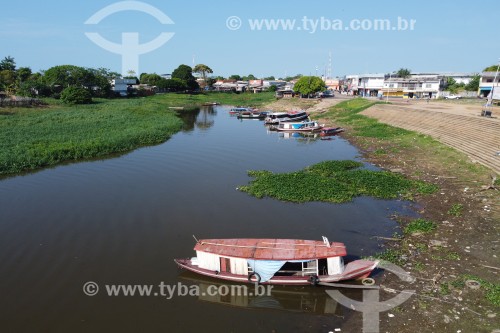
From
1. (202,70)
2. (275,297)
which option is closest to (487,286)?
(275,297)

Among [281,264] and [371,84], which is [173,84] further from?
[281,264]

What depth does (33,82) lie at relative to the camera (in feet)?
270

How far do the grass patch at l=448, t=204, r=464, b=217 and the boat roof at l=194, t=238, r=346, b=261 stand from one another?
9359 millimetres

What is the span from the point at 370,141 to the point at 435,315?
33.4 meters

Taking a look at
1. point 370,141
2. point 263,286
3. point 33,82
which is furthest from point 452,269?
point 33,82

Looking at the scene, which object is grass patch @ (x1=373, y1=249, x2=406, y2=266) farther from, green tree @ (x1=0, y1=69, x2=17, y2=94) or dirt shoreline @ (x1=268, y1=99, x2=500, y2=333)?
green tree @ (x1=0, y1=69, x2=17, y2=94)

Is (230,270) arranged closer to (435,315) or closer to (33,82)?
(435,315)

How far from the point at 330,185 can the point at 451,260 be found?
36.2 ft

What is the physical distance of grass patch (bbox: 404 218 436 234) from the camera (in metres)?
18.2

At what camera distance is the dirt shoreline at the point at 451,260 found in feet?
38.5

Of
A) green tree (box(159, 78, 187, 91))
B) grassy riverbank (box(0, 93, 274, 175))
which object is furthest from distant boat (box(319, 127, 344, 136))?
green tree (box(159, 78, 187, 91))

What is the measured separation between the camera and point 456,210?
19.9 metres

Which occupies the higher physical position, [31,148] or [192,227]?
[31,148]

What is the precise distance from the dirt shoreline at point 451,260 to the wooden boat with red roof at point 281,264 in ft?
6.37
